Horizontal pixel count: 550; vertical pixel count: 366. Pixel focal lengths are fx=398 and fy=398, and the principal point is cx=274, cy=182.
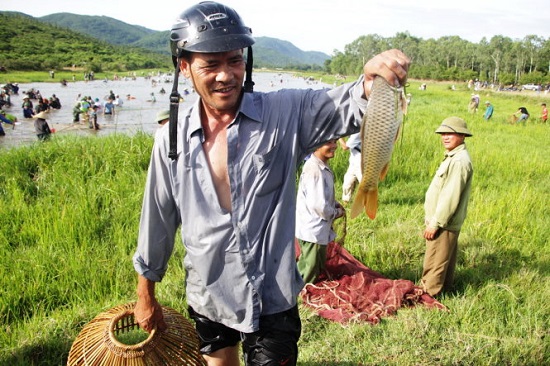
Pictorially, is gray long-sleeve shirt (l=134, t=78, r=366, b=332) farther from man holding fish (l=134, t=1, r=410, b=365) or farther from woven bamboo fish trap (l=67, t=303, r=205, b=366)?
woven bamboo fish trap (l=67, t=303, r=205, b=366)

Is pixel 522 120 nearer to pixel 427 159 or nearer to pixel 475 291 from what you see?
pixel 427 159

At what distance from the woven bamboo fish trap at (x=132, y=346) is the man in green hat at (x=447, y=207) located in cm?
272

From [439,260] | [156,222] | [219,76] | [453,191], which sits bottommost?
[439,260]

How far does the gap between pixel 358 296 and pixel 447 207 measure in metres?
1.27

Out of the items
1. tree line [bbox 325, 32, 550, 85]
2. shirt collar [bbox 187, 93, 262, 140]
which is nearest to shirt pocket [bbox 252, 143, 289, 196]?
shirt collar [bbox 187, 93, 262, 140]

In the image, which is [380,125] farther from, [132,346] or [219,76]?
[132,346]

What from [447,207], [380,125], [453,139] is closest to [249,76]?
[380,125]

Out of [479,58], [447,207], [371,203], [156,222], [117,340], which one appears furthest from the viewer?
[479,58]

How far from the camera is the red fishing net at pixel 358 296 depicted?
3.83 metres

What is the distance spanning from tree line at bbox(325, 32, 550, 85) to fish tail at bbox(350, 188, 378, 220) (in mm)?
62752

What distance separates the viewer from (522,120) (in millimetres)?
19344

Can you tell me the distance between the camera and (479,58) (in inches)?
3401

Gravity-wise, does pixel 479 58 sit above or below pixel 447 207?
above

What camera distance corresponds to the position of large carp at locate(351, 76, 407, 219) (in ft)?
4.83
